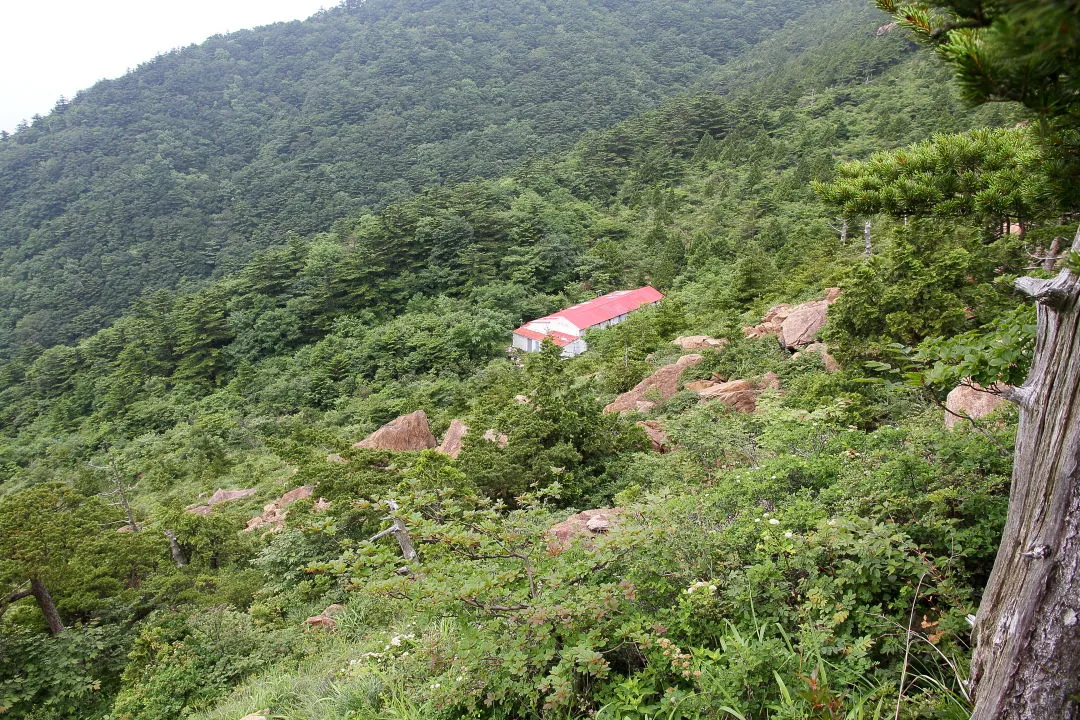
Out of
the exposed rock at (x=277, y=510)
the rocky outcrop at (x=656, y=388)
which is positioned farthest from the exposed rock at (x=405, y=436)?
the rocky outcrop at (x=656, y=388)

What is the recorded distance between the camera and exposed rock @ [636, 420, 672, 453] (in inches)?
353

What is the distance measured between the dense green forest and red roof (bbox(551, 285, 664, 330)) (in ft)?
5.55

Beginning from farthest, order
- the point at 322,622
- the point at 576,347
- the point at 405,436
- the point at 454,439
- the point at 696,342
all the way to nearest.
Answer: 1. the point at 576,347
2. the point at 696,342
3. the point at 405,436
4. the point at 454,439
5. the point at 322,622

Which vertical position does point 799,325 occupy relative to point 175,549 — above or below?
below

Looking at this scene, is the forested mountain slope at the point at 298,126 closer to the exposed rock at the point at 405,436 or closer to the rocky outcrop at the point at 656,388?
the exposed rock at the point at 405,436

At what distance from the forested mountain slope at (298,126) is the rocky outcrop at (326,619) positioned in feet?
150

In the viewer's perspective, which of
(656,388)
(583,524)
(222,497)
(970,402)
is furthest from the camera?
(222,497)

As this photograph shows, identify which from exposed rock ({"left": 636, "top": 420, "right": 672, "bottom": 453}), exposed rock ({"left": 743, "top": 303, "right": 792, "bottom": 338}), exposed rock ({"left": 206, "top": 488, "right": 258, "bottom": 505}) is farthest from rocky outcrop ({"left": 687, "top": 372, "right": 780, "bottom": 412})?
exposed rock ({"left": 206, "top": 488, "right": 258, "bottom": 505})

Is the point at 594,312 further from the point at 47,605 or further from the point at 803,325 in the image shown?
the point at 47,605

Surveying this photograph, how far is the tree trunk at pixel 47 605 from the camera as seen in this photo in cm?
650

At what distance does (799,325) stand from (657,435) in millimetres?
4064

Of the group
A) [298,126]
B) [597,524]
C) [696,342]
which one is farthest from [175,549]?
[298,126]

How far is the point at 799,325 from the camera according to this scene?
10992mm

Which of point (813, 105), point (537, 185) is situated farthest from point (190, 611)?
point (813, 105)
